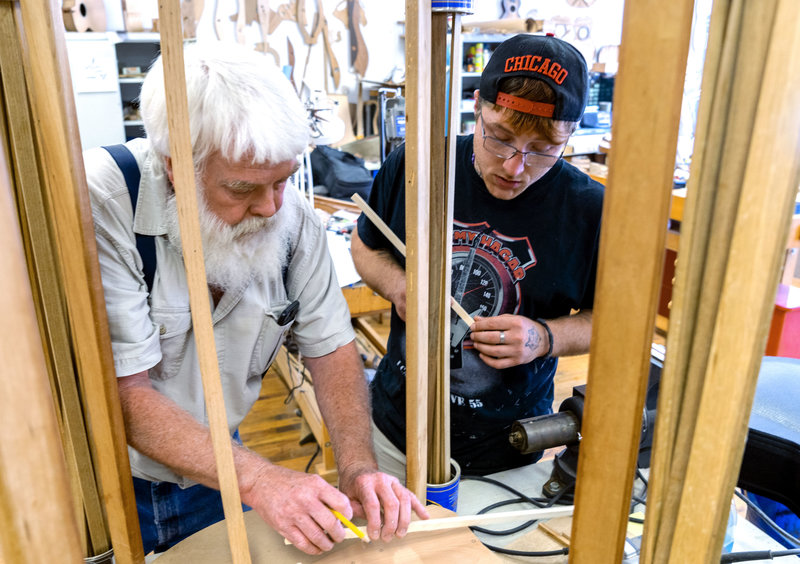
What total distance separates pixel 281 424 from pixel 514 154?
6.42 ft

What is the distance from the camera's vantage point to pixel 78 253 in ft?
1.65

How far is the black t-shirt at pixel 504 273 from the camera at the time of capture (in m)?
1.14

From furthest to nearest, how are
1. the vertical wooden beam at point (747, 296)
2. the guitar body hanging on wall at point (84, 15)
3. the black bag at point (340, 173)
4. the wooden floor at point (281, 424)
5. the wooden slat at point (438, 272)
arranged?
the guitar body hanging on wall at point (84, 15) → the black bag at point (340, 173) → the wooden floor at point (281, 424) → the wooden slat at point (438, 272) → the vertical wooden beam at point (747, 296)

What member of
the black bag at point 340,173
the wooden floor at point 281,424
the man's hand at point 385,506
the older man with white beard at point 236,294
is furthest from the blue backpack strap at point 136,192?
the black bag at point 340,173

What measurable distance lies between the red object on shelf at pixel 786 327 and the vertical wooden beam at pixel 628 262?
8.21 feet

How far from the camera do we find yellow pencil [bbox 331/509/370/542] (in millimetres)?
668

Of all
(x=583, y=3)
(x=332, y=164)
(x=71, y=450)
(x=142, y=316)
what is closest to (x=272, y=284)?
(x=142, y=316)

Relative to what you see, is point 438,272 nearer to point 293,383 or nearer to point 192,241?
point 192,241

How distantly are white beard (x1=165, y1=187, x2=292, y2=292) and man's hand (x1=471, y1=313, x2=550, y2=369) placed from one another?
38 centimetres

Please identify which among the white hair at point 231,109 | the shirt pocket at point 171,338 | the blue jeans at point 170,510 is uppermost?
the white hair at point 231,109

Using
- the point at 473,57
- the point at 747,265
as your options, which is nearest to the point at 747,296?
the point at 747,265

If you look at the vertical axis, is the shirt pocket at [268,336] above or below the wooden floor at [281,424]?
above

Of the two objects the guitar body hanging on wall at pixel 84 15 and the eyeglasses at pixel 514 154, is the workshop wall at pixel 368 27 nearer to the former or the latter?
the guitar body hanging on wall at pixel 84 15

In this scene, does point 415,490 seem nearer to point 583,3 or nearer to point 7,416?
point 7,416
